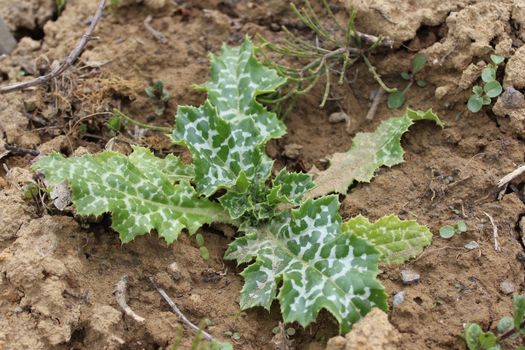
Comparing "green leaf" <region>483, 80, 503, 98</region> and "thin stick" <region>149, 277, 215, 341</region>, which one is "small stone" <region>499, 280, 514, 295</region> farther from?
"thin stick" <region>149, 277, 215, 341</region>

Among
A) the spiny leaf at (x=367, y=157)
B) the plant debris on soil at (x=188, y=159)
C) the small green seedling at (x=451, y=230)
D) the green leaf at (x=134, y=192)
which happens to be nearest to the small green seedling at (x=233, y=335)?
the plant debris on soil at (x=188, y=159)

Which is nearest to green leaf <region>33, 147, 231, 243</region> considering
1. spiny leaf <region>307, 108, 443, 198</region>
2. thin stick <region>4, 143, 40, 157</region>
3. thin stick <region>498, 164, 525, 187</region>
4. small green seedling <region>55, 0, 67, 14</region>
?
thin stick <region>4, 143, 40, 157</region>

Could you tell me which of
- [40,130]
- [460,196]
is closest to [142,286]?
[40,130]

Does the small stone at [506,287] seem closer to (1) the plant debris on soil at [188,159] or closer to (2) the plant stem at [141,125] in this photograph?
(1) the plant debris on soil at [188,159]

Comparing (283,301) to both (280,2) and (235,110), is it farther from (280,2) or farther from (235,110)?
(280,2)

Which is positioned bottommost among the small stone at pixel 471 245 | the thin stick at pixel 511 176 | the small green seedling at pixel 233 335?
the small green seedling at pixel 233 335
